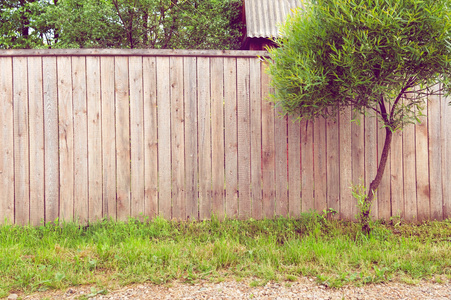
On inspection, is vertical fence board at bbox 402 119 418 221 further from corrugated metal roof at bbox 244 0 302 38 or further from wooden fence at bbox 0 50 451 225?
corrugated metal roof at bbox 244 0 302 38

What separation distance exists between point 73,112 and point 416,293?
3908 mm

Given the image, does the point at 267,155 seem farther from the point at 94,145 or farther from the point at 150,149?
the point at 94,145

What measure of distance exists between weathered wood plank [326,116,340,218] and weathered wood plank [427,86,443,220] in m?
1.24

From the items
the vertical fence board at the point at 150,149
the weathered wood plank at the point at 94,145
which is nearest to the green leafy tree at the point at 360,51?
the vertical fence board at the point at 150,149

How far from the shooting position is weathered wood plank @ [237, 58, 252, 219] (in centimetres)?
377

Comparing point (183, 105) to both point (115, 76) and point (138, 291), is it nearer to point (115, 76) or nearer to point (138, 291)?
point (115, 76)

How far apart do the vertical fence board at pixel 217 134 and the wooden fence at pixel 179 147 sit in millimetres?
13

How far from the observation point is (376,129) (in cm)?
390

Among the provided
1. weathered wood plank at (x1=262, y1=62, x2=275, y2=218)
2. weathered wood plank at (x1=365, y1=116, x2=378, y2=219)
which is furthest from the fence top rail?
weathered wood plank at (x1=365, y1=116, x2=378, y2=219)

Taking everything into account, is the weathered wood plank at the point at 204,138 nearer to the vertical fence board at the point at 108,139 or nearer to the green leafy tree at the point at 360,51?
the green leafy tree at the point at 360,51

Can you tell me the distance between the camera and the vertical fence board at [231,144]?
3.76 meters

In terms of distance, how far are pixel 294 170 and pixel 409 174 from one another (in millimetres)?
1528

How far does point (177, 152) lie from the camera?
3.74 metres

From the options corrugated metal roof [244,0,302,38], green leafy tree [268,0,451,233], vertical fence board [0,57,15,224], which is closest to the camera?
→ green leafy tree [268,0,451,233]
